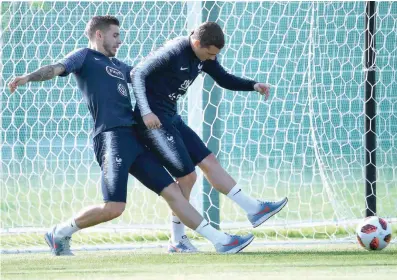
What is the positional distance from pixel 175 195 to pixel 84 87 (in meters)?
0.93

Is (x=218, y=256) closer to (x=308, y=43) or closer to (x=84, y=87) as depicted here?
(x=84, y=87)

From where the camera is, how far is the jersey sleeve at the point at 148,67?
6.80 metres

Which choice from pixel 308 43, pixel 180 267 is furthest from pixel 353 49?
pixel 180 267

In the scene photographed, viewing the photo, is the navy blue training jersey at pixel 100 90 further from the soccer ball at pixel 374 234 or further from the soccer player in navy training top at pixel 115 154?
the soccer ball at pixel 374 234

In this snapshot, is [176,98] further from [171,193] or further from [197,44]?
[171,193]

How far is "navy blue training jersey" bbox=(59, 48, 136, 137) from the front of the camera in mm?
6855

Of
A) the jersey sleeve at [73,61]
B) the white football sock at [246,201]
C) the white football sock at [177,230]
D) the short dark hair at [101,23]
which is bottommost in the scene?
the white football sock at [177,230]

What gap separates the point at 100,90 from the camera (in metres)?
6.89

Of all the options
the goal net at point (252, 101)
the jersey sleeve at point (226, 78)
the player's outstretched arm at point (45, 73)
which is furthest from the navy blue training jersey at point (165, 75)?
the goal net at point (252, 101)

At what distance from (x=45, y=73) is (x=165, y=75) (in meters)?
0.87

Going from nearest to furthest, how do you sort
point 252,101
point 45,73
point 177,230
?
point 45,73 < point 177,230 < point 252,101

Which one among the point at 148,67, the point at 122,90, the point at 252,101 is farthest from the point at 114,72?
the point at 252,101

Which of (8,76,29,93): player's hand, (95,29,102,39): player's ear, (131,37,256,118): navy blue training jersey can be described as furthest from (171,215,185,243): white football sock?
(8,76,29,93): player's hand

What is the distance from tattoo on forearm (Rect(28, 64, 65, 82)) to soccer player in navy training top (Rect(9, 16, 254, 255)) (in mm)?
58
